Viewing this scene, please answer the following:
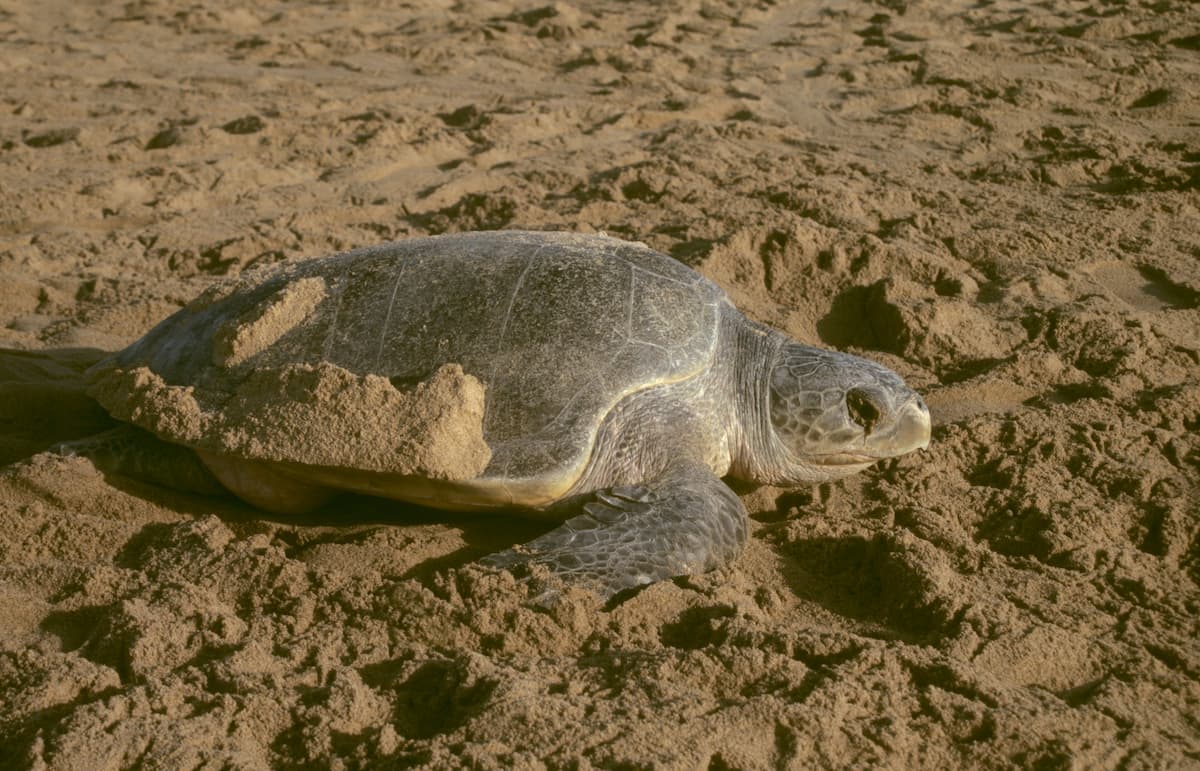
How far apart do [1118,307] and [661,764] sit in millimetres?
3064

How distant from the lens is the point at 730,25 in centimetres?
834

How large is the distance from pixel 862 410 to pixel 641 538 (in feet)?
3.05

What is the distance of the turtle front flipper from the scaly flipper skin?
106 cm

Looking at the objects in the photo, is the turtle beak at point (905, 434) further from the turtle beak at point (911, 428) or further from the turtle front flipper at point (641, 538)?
the turtle front flipper at point (641, 538)

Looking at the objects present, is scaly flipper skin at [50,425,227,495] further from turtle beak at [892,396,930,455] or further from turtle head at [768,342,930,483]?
turtle beak at [892,396,930,455]

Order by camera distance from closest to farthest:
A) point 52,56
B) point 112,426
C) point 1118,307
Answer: point 112,426
point 1118,307
point 52,56

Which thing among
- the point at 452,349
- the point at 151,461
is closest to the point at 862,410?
the point at 452,349

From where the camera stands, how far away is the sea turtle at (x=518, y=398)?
8.32 ft

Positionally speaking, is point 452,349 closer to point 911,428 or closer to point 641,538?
point 641,538

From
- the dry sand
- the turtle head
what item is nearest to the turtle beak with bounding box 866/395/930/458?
the turtle head

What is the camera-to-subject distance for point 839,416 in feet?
9.66

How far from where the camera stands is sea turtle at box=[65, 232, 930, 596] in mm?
2535

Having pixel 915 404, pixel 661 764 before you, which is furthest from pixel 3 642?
pixel 915 404

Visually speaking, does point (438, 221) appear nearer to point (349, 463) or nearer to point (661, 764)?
point (349, 463)
